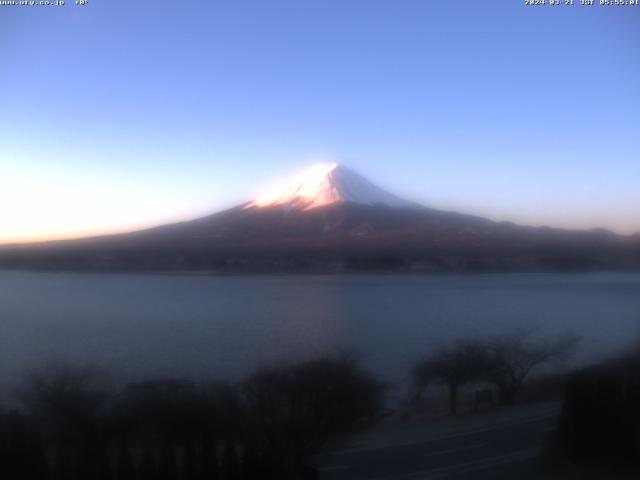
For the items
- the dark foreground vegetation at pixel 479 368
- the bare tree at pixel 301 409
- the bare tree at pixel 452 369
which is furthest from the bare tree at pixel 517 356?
the bare tree at pixel 301 409

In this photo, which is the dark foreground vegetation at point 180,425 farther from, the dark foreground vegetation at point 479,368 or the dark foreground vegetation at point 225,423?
the dark foreground vegetation at point 479,368

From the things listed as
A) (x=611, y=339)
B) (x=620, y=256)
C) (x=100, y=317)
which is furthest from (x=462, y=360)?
(x=100, y=317)

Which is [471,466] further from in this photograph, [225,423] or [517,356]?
[517,356]

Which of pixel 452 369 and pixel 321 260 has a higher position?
pixel 321 260

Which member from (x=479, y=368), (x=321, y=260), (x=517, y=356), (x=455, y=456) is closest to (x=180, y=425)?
(x=455, y=456)

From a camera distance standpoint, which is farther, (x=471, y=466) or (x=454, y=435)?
(x=454, y=435)

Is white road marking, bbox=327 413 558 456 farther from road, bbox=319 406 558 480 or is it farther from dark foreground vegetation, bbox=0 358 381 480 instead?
dark foreground vegetation, bbox=0 358 381 480

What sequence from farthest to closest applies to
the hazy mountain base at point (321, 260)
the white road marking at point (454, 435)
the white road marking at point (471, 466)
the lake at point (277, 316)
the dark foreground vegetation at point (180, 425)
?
1. the hazy mountain base at point (321, 260)
2. the lake at point (277, 316)
3. the white road marking at point (454, 435)
4. the white road marking at point (471, 466)
5. the dark foreground vegetation at point (180, 425)
